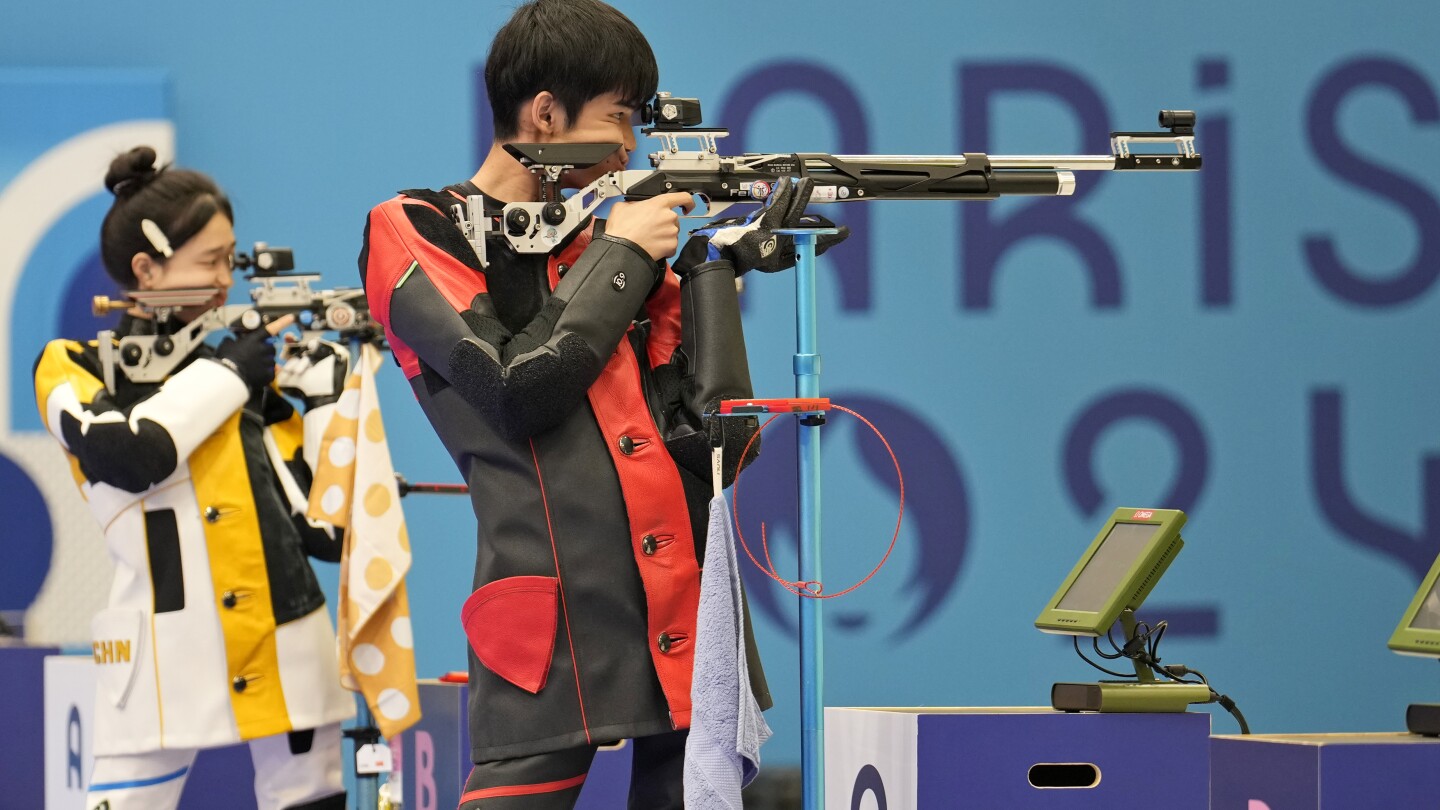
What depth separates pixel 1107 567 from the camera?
93.8 inches

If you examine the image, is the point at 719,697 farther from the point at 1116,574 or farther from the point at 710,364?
the point at 1116,574

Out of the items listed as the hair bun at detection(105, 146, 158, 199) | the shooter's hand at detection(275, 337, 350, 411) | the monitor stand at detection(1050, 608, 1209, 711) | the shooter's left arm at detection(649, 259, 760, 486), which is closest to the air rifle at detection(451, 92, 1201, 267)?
the shooter's left arm at detection(649, 259, 760, 486)

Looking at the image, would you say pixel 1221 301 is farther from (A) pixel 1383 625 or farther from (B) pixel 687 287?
(B) pixel 687 287

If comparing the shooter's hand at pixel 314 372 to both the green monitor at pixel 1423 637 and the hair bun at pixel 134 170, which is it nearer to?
the hair bun at pixel 134 170

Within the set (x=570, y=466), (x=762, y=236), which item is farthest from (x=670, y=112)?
(x=570, y=466)

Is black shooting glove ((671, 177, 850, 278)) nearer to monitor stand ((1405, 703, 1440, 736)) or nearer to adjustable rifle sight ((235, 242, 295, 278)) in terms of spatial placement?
monitor stand ((1405, 703, 1440, 736))

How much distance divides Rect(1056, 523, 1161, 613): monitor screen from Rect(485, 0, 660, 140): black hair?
3.25ft

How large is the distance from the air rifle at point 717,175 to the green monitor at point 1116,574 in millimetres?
520

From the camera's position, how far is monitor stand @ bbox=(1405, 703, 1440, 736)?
2146 mm

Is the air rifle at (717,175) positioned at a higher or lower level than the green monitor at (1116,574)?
higher

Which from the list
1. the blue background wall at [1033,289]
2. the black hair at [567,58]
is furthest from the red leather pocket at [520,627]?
the blue background wall at [1033,289]

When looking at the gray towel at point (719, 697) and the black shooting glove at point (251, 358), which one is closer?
the gray towel at point (719, 697)

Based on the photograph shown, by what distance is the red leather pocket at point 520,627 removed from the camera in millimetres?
1683

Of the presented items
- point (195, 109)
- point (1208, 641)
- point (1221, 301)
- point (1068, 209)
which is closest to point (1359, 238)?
point (1221, 301)
